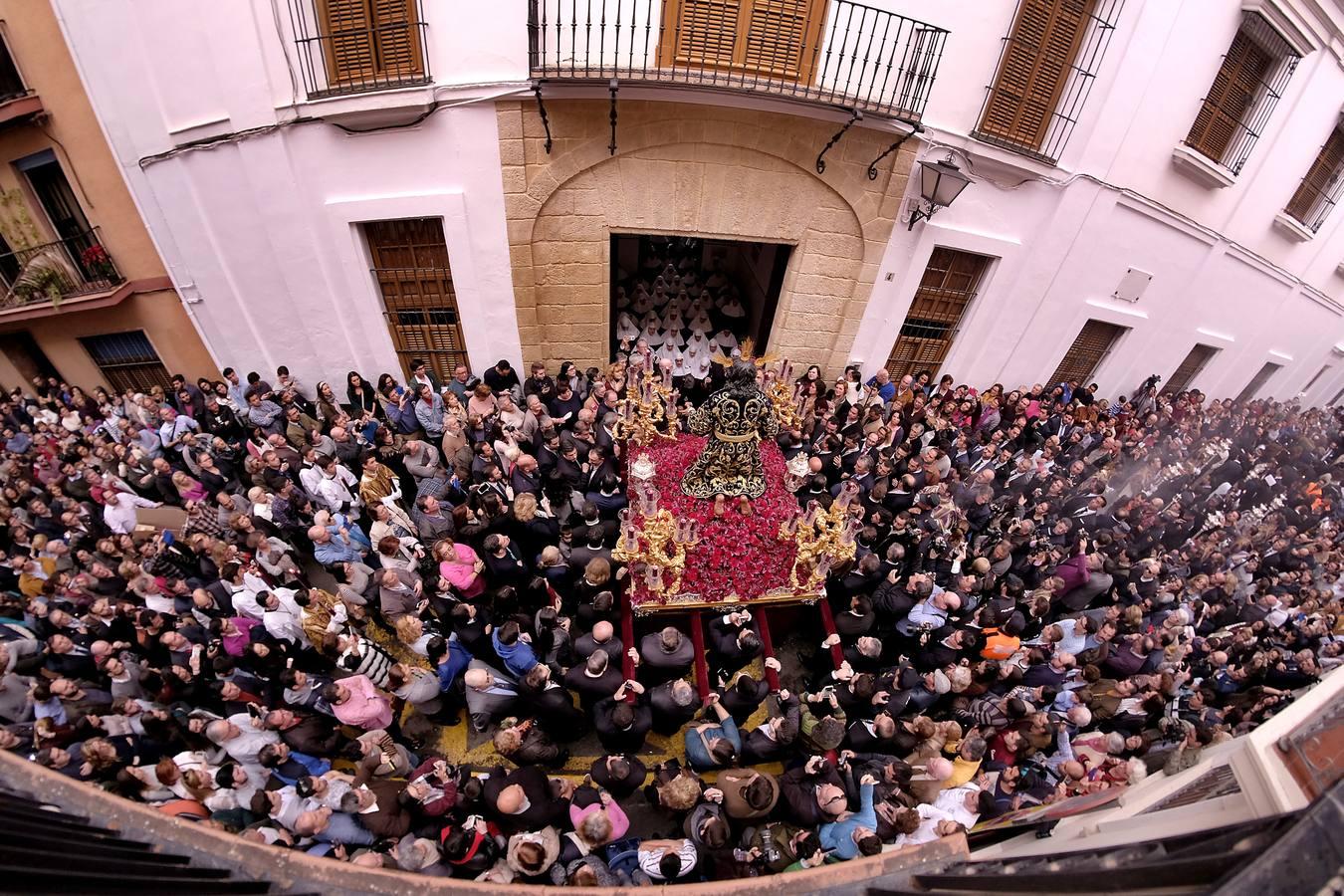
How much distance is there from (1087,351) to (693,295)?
749 cm

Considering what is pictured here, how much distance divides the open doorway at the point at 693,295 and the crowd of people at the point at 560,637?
7.06 ft

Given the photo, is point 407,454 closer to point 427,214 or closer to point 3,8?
point 427,214

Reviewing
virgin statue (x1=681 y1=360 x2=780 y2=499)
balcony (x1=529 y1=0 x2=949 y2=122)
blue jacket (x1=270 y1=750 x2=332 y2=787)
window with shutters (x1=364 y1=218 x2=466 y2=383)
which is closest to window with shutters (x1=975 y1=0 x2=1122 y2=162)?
balcony (x1=529 y1=0 x2=949 y2=122)

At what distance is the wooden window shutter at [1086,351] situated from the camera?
1059cm

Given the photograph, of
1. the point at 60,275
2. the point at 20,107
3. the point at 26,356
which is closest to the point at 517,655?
the point at 60,275

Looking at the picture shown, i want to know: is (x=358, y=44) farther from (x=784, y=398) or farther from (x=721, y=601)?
(x=721, y=601)

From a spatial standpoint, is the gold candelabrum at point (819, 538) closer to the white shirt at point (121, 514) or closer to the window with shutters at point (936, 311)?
the window with shutters at point (936, 311)

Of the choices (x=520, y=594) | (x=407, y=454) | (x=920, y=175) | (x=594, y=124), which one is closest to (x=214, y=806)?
(x=520, y=594)

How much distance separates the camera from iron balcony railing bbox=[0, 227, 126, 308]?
8.92 m

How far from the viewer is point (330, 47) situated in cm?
712

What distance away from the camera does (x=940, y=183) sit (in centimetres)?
789

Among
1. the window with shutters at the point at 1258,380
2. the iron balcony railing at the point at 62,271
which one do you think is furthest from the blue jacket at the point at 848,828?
the window with shutters at the point at 1258,380

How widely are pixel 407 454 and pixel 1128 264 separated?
38.4 ft

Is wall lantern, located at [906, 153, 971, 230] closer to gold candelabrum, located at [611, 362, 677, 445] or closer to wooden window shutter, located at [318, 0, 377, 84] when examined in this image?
gold candelabrum, located at [611, 362, 677, 445]
